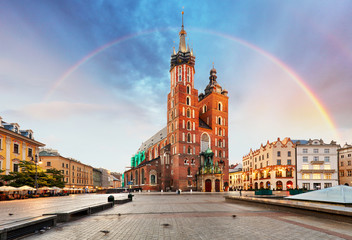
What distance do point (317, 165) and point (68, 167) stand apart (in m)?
71.9

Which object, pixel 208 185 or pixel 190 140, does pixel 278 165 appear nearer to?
pixel 208 185

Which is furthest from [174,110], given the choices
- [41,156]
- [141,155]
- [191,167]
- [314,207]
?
[314,207]

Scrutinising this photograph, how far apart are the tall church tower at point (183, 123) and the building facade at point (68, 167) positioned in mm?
29212

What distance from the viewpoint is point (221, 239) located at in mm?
8094

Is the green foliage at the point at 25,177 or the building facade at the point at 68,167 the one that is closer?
the green foliage at the point at 25,177

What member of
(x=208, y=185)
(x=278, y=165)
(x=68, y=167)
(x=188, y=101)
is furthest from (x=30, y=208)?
(x=278, y=165)

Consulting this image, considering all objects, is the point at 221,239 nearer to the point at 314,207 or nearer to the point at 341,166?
the point at 314,207

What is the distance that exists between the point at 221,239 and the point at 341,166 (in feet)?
257

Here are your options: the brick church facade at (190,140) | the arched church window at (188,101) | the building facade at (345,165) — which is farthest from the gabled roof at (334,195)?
the building facade at (345,165)

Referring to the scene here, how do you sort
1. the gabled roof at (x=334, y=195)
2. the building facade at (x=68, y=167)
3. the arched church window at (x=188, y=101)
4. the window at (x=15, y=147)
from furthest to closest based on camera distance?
the arched church window at (x=188, y=101) → the building facade at (x=68, y=167) → the window at (x=15, y=147) → the gabled roof at (x=334, y=195)

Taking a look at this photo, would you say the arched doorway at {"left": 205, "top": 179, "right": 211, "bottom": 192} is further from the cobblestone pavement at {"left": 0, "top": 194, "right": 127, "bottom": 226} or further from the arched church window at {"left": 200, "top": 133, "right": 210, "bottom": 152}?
the cobblestone pavement at {"left": 0, "top": 194, "right": 127, "bottom": 226}

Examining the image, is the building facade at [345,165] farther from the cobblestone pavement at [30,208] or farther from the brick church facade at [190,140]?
the cobblestone pavement at [30,208]

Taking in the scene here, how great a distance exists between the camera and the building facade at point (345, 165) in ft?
223

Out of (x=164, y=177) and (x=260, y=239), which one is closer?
(x=260, y=239)
